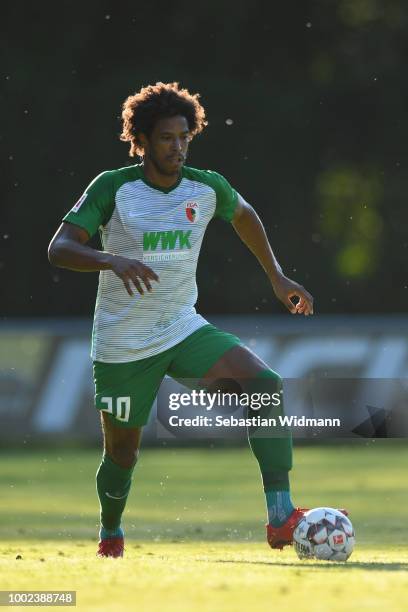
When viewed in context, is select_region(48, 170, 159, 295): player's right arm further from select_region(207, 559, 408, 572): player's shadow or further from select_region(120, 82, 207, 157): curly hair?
select_region(207, 559, 408, 572): player's shadow

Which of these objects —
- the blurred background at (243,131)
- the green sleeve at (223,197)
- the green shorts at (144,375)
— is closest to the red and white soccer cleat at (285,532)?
the green shorts at (144,375)

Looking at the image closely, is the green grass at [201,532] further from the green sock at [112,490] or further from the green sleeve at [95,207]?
the green sleeve at [95,207]

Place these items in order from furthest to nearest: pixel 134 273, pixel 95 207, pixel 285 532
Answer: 1. pixel 95 207
2. pixel 285 532
3. pixel 134 273

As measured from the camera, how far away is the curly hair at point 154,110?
7309 mm

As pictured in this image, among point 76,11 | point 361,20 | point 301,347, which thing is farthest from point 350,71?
point 301,347

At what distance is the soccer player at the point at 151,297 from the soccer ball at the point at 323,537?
6.6 inches

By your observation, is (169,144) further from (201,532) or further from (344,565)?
(201,532)

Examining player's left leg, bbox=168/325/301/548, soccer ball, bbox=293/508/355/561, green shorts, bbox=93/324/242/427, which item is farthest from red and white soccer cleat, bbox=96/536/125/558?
soccer ball, bbox=293/508/355/561

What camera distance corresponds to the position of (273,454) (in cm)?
698

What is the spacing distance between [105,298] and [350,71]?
1396 centimetres

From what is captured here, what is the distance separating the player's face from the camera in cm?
720

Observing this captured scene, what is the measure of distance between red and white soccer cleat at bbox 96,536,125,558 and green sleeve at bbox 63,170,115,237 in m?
1.39

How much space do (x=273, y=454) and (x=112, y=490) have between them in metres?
0.86

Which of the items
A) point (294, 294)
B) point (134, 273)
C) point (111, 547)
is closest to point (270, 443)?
point (294, 294)
